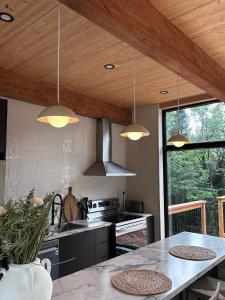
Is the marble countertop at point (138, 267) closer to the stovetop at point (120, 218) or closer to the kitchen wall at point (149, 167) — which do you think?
the stovetop at point (120, 218)

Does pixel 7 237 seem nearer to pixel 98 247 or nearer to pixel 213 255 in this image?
pixel 213 255

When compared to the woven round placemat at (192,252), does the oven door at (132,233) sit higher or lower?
lower

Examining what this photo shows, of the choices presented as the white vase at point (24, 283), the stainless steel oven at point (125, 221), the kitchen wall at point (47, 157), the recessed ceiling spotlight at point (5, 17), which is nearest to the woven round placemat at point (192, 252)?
the white vase at point (24, 283)

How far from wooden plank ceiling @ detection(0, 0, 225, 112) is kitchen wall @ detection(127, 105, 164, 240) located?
82 centimetres

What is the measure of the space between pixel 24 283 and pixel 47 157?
8.37 ft

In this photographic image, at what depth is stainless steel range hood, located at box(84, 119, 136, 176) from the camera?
4250mm

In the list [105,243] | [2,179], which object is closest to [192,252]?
[105,243]

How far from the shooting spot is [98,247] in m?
3.62

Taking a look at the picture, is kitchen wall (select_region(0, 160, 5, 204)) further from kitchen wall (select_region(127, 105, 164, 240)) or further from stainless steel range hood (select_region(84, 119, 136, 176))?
kitchen wall (select_region(127, 105, 164, 240))

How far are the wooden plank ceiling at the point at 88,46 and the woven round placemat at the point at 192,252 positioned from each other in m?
1.89

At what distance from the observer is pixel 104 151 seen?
4.45 m

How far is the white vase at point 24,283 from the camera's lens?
47.7 inches

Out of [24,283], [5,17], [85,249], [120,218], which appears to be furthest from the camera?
[120,218]

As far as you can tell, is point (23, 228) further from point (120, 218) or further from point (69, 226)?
point (120, 218)
